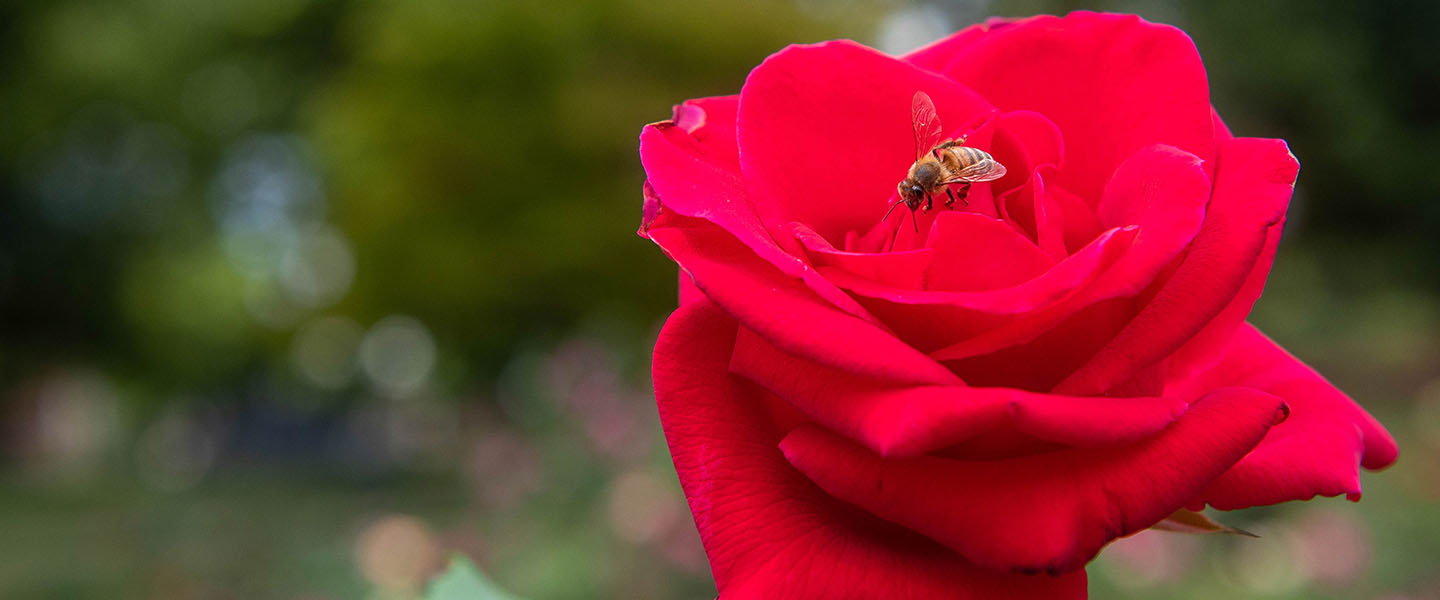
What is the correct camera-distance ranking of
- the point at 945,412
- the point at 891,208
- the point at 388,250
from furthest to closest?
the point at 388,250
the point at 891,208
the point at 945,412

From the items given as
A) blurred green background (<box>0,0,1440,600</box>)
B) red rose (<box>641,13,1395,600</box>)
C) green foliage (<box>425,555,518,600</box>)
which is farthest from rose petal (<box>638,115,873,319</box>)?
blurred green background (<box>0,0,1440,600</box>)

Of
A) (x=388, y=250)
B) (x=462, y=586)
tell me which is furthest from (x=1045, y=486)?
(x=388, y=250)

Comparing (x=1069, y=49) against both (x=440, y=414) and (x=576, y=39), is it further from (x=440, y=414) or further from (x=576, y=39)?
(x=440, y=414)

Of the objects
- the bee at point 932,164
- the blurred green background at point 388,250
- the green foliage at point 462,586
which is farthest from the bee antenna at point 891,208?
the blurred green background at point 388,250

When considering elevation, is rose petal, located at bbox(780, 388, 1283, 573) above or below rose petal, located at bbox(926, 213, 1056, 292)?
below

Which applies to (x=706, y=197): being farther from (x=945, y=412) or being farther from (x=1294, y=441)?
(x=1294, y=441)

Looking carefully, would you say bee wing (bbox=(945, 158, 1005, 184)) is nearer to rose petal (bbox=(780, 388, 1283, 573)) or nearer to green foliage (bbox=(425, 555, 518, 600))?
rose petal (bbox=(780, 388, 1283, 573))

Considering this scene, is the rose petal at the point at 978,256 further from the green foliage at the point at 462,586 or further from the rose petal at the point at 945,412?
the green foliage at the point at 462,586
